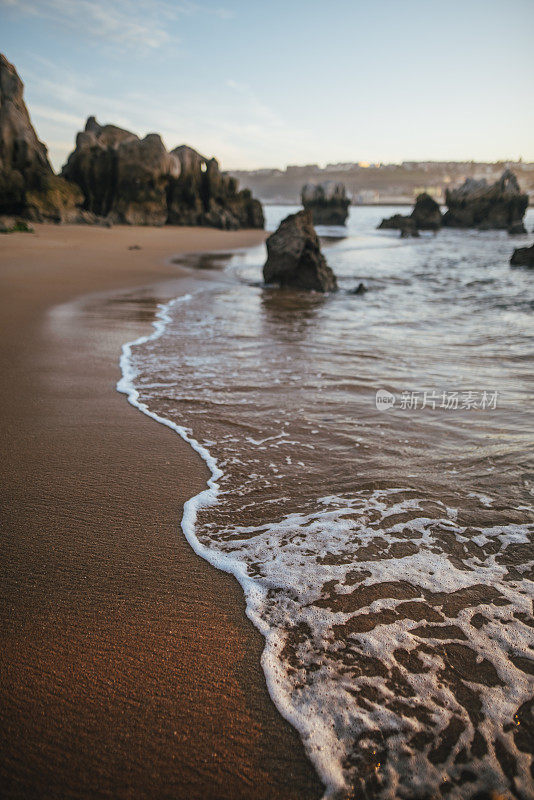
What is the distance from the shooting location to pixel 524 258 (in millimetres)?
17203

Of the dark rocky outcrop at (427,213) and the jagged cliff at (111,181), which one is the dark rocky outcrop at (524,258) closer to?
the jagged cliff at (111,181)

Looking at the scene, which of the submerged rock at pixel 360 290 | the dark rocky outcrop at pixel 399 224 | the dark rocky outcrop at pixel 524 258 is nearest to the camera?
the submerged rock at pixel 360 290

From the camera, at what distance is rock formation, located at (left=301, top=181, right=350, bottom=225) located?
4891 cm

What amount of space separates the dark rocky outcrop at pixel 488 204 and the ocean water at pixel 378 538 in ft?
161

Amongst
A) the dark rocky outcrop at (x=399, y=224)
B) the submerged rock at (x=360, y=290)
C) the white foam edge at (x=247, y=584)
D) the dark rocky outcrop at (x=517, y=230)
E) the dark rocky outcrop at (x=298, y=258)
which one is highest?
the dark rocky outcrop at (x=399, y=224)

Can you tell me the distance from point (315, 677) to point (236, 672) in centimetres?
26

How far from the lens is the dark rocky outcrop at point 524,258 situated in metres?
16.9

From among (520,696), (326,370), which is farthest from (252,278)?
(520,696)

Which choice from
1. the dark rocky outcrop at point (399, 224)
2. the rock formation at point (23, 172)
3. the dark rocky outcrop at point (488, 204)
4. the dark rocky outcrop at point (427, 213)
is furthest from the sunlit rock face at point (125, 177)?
the dark rocky outcrop at point (488, 204)

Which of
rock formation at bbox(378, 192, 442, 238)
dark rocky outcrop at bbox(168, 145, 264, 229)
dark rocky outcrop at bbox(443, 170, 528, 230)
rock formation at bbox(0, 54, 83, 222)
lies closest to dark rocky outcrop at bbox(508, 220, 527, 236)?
dark rocky outcrop at bbox(443, 170, 528, 230)

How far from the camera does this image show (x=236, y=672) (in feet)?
4.79

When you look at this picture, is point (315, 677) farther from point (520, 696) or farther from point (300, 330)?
point (300, 330)

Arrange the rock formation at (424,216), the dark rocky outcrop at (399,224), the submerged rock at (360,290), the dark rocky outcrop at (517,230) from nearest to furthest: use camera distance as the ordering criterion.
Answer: the submerged rock at (360,290) < the dark rocky outcrop at (517,230) < the dark rocky outcrop at (399,224) < the rock formation at (424,216)

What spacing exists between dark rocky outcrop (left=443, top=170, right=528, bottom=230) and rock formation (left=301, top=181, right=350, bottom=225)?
12.8 metres
